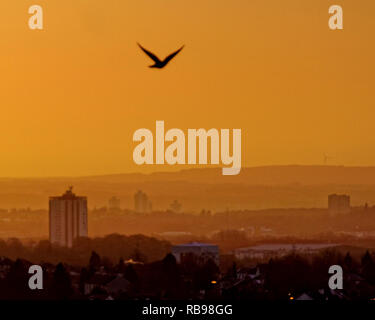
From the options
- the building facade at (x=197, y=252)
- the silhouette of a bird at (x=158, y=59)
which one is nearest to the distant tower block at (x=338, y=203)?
the building facade at (x=197, y=252)

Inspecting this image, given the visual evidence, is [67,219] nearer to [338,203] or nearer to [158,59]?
[338,203]

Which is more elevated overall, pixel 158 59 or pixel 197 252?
pixel 158 59

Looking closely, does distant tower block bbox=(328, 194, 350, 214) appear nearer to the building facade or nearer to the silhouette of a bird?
the building facade

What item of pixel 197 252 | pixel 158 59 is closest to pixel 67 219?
pixel 197 252

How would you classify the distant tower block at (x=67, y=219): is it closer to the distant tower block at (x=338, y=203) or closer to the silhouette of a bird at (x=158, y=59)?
the distant tower block at (x=338, y=203)

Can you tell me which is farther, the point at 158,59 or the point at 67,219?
the point at 67,219
